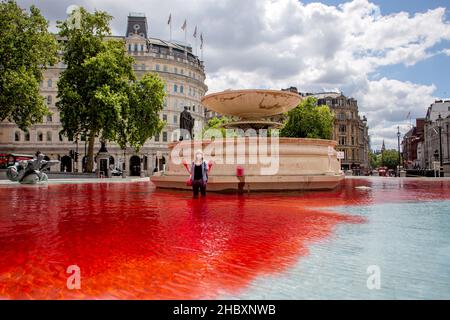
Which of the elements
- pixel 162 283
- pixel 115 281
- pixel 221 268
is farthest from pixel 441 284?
pixel 115 281

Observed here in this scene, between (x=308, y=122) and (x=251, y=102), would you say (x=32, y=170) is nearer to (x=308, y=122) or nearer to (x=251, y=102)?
(x=251, y=102)

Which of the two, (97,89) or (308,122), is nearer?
(97,89)

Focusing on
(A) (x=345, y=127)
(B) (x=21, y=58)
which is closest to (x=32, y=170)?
(B) (x=21, y=58)

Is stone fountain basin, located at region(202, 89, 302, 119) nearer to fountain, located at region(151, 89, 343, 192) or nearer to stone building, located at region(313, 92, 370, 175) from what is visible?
fountain, located at region(151, 89, 343, 192)

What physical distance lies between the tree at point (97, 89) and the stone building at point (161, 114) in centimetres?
2091

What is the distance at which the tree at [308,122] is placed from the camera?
55281 millimetres

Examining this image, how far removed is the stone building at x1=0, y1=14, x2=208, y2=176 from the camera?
60.7 m

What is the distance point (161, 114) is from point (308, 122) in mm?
26516

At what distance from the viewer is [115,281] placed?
282 cm

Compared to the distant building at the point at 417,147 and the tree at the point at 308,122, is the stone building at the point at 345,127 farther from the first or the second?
the tree at the point at 308,122

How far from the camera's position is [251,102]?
15.5 metres

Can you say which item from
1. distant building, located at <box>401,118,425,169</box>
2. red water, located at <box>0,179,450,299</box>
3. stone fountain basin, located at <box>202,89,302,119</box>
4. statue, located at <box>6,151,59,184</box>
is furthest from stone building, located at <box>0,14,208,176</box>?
distant building, located at <box>401,118,425,169</box>

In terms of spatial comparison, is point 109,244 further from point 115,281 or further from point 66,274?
point 115,281

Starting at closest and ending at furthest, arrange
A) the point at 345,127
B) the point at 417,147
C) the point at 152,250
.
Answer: the point at 152,250 < the point at 345,127 < the point at 417,147
